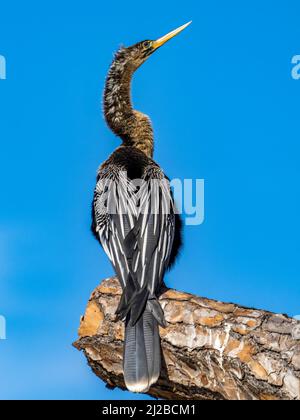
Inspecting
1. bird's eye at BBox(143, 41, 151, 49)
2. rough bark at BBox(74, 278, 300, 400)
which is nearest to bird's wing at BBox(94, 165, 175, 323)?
rough bark at BBox(74, 278, 300, 400)

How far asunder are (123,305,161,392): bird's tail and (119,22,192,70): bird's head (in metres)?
3.83

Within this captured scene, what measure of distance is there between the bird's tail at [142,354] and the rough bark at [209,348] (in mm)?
167

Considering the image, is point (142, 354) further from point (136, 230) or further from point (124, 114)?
point (124, 114)

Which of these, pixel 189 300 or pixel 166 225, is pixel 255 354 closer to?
pixel 189 300

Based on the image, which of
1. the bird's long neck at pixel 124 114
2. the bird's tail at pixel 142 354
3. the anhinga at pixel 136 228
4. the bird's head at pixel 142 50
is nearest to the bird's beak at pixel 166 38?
the bird's head at pixel 142 50

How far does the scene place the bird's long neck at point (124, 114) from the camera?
7445 mm

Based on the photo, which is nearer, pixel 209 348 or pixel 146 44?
pixel 209 348

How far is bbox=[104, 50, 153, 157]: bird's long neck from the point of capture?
7445mm

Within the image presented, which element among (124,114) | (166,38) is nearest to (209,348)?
(124,114)

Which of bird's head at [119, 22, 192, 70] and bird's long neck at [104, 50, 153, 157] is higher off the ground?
bird's head at [119, 22, 192, 70]

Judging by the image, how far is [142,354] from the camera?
4.84 meters

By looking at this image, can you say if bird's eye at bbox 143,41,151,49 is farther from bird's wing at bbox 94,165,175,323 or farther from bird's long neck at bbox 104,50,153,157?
bird's wing at bbox 94,165,175,323

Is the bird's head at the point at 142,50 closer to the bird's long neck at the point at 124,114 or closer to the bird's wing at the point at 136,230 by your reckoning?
the bird's long neck at the point at 124,114

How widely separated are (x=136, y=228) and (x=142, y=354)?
1.19 m
